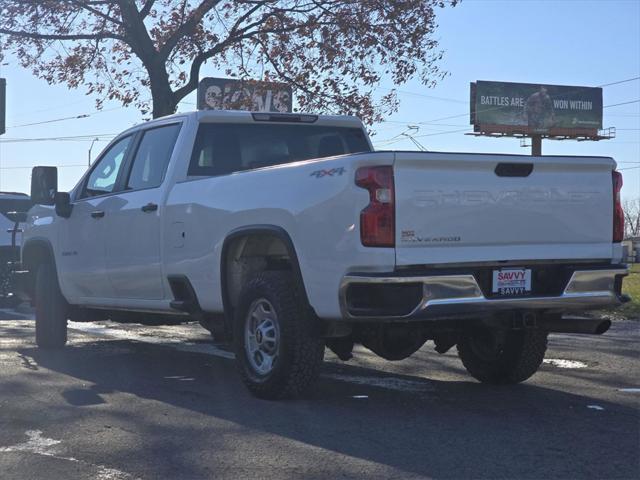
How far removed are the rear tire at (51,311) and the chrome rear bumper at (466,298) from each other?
185 inches

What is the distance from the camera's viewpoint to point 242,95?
16719 mm

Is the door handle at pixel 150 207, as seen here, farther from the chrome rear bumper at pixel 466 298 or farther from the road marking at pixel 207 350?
the chrome rear bumper at pixel 466 298

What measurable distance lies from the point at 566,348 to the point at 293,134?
3.62 meters

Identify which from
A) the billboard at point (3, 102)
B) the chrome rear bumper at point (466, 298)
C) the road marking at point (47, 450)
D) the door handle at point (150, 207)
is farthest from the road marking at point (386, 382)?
the billboard at point (3, 102)

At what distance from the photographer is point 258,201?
6.99 metres

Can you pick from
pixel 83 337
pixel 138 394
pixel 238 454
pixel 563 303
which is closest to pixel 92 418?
pixel 138 394

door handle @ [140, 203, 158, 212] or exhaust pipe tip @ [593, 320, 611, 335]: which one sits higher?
door handle @ [140, 203, 158, 212]

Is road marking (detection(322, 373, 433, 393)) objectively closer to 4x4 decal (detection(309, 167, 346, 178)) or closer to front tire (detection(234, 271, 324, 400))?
front tire (detection(234, 271, 324, 400))

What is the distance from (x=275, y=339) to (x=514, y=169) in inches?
76.2

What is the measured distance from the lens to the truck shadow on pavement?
17.1 feet

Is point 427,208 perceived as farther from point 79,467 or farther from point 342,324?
point 79,467

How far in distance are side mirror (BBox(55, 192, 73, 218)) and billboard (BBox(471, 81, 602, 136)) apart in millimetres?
56914

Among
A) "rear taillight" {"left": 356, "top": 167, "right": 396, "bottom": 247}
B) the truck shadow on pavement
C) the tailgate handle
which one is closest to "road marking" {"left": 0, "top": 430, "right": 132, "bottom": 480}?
the truck shadow on pavement

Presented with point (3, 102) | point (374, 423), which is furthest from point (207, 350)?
point (3, 102)
